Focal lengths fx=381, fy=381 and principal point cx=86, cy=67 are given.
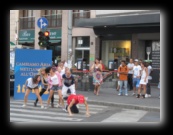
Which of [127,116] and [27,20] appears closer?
[127,116]

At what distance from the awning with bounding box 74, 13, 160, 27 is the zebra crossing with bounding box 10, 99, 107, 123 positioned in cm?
976

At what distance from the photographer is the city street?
36.7 ft

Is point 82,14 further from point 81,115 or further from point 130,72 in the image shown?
point 81,115

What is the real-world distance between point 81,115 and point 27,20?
2414cm

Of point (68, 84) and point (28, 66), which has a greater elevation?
point (28, 66)

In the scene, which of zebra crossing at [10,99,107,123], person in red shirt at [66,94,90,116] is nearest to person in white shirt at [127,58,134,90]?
zebra crossing at [10,99,107,123]

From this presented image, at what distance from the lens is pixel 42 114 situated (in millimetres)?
12141

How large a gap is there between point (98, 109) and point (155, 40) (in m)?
12.3

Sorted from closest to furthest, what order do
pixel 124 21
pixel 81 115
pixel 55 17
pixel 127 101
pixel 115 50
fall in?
pixel 81 115 < pixel 127 101 < pixel 124 21 < pixel 115 50 < pixel 55 17

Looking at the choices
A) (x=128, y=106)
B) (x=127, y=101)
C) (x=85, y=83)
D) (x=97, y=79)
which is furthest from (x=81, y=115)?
(x=85, y=83)

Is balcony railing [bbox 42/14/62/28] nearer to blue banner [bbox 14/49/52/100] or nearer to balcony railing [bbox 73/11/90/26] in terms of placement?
balcony railing [bbox 73/11/90/26]

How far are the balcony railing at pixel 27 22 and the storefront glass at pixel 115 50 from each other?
8949mm

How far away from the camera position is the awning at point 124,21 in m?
22.8
